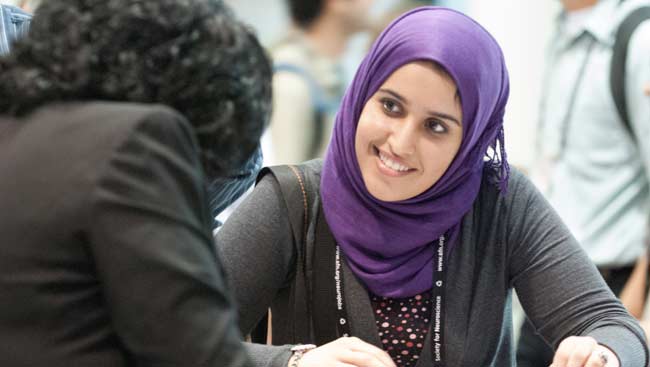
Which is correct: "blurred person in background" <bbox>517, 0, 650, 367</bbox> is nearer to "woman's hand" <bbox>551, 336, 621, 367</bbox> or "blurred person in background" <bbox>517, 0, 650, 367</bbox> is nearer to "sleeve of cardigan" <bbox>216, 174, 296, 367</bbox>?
"woman's hand" <bbox>551, 336, 621, 367</bbox>

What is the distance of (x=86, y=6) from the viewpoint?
0.84m

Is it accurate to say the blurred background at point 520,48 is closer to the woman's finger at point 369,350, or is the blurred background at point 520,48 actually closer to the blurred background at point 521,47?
the blurred background at point 521,47

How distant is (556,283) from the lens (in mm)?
1582

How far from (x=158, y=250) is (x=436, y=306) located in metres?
0.91

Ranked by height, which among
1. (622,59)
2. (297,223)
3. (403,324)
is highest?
(622,59)

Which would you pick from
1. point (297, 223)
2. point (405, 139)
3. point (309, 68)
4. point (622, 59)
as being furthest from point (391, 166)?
point (309, 68)

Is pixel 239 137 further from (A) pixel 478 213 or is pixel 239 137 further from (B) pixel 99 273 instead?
(A) pixel 478 213

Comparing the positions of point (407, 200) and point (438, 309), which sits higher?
point (407, 200)

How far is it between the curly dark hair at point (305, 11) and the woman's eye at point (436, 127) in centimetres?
131

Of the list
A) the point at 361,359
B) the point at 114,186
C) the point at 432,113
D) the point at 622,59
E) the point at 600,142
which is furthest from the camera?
the point at 600,142

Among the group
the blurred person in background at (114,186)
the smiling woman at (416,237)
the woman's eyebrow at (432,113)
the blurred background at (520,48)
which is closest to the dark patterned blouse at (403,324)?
the smiling woman at (416,237)

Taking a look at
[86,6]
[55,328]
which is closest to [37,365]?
[55,328]

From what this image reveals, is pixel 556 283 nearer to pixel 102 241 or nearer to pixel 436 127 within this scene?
pixel 436 127

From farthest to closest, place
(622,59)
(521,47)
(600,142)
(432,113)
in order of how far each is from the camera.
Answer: (521,47)
(600,142)
(622,59)
(432,113)
